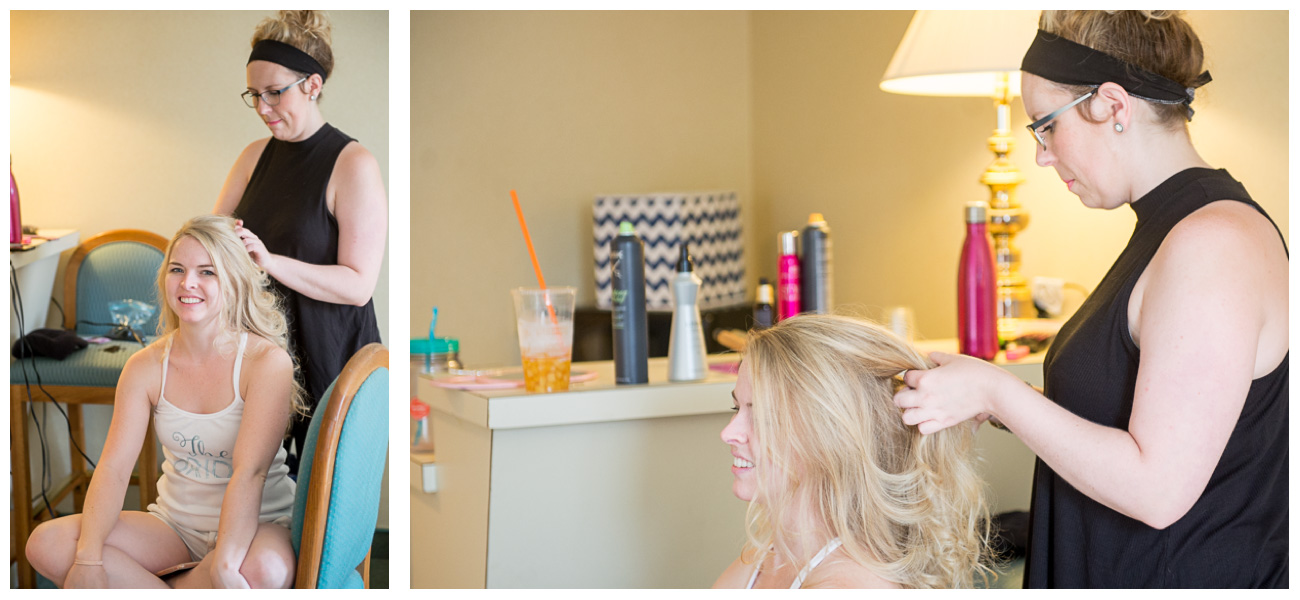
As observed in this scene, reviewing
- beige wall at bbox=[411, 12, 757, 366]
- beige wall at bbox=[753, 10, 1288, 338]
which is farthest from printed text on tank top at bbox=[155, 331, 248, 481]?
beige wall at bbox=[411, 12, 757, 366]

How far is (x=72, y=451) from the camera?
1189mm

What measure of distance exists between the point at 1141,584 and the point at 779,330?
1.55 feet

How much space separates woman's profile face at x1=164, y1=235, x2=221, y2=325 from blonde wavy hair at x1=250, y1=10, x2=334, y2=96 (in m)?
0.24

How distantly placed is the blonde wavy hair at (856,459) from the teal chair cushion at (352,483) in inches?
17.6

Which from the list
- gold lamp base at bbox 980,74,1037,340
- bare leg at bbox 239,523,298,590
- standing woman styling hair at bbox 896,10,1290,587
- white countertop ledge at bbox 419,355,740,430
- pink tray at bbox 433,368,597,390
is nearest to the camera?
standing woman styling hair at bbox 896,10,1290,587

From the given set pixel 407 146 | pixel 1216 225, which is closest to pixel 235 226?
pixel 407 146

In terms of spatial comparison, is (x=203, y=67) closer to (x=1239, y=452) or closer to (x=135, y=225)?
(x=135, y=225)

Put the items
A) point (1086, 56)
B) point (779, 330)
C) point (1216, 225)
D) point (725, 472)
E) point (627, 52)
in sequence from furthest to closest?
point (627, 52) → point (725, 472) → point (779, 330) → point (1086, 56) → point (1216, 225)

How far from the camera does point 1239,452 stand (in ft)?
3.45

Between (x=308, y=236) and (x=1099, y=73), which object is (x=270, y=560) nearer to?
(x=308, y=236)

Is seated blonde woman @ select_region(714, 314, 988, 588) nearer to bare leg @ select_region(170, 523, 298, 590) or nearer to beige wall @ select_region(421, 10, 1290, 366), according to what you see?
bare leg @ select_region(170, 523, 298, 590)

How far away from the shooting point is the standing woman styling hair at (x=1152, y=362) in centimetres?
95

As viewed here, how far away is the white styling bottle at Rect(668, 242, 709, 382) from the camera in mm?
1767

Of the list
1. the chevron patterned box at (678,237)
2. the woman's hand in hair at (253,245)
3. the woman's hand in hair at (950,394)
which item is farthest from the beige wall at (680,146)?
the woman's hand in hair at (253,245)
